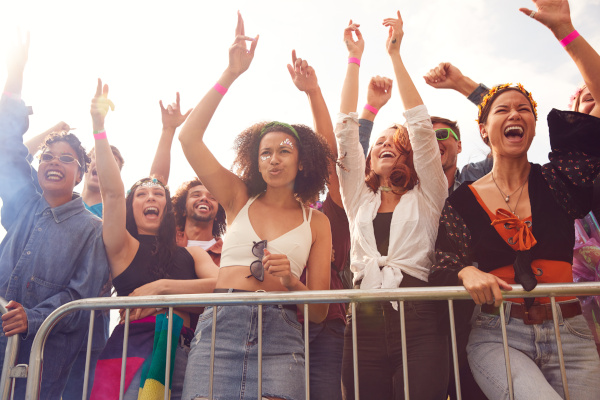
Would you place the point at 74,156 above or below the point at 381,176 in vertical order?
above

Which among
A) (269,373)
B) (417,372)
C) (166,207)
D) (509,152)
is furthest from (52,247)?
(509,152)

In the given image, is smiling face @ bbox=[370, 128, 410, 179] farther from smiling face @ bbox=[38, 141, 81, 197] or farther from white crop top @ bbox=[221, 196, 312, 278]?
smiling face @ bbox=[38, 141, 81, 197]

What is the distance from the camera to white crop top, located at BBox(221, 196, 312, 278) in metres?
2.73

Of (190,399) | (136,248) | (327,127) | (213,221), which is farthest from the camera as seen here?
(213,221)

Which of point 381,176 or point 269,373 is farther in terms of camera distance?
point 381,176

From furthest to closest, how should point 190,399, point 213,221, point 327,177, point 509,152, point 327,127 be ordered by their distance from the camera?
point 213,221 < point 327,127 < point 327,177 < point 509,152 < point 190,399

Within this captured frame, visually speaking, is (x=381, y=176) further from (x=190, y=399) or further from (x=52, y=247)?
(x=52, y=247)

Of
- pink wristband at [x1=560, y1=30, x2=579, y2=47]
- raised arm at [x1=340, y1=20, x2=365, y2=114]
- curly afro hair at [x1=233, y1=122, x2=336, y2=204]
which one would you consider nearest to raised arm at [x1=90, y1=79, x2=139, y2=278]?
curly afro hair at [x1=233, y1=122, x2=336, y2=204]

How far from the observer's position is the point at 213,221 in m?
4.48

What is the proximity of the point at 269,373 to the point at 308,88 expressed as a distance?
86.5 inches

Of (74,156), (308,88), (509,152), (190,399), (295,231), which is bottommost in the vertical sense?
(190,399)

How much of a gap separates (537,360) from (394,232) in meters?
1.00

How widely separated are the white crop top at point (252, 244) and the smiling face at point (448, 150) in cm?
142

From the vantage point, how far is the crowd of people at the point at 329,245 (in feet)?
8.04
